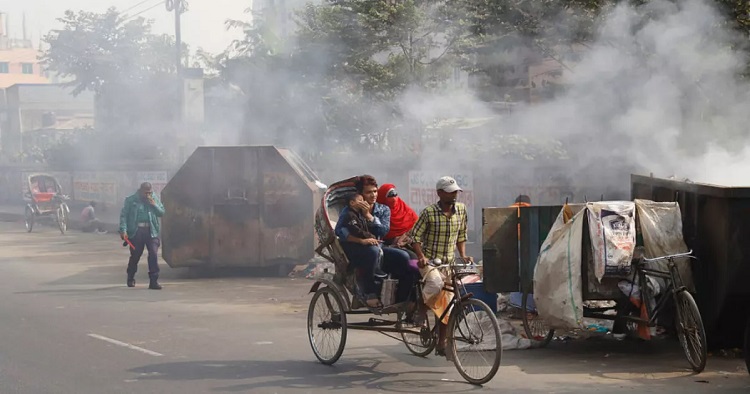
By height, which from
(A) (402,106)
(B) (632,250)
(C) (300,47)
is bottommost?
(B) (632,250)

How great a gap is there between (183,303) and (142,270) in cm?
456

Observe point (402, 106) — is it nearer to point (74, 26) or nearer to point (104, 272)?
point (104, 272)

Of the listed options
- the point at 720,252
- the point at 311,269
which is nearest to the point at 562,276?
the point at 720,252

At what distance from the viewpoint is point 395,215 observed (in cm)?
859

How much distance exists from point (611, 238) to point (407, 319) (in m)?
1.82

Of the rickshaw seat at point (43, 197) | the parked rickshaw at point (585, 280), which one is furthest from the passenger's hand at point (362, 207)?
the rickshaw seat at point (43, 197)

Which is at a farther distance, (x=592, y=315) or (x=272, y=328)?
(x=272, y=328)

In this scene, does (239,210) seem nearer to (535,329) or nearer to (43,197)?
(535,329)

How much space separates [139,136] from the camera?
42.5m

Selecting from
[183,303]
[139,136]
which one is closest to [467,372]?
[183,303]

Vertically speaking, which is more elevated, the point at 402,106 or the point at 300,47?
the point at 300,47

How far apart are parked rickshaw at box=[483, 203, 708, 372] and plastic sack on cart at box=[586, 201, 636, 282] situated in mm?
115

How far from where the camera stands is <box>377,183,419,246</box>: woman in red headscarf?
8.52 metres

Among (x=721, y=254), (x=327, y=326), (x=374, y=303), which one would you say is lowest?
(x=327, y=326)
